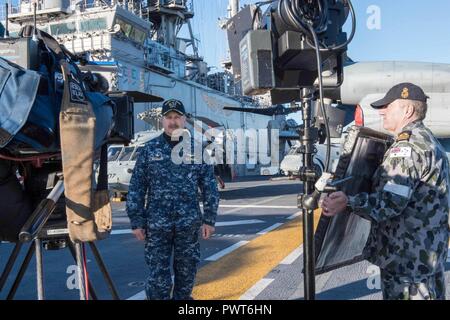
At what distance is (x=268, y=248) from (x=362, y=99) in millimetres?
3067

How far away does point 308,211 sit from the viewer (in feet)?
8.21

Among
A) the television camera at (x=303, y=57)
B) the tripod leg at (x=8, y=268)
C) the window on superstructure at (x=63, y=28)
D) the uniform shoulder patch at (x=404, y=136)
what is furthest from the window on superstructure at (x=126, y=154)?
the window on superstructure at (x=63, y=28)

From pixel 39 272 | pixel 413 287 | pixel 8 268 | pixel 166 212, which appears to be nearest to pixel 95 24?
pixel 166 212

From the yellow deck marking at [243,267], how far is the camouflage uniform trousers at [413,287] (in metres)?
2.32

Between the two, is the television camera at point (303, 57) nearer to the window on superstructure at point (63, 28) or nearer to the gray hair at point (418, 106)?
the gray hair at point (418, 106)

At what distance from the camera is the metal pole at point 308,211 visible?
2.52m

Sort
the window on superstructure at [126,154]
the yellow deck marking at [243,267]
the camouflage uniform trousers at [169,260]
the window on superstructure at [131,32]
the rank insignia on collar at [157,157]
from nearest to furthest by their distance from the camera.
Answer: the camouflage uniform trousers at [169,260], the rank insignia on collar at [157,157], the yellow deck marking at [243,267], the window on superstructure at [126,154], the window on superstructure at [131,32]

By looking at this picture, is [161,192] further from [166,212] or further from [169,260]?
[169,260]

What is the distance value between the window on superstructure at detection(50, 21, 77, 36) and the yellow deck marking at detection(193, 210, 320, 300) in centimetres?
2675

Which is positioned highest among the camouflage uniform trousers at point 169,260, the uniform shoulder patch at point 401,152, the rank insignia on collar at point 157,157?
the uniform shoulder patch at point 401,152

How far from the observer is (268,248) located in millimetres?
7309

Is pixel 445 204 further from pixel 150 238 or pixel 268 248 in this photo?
pixel 268 248

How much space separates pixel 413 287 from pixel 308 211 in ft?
2.74

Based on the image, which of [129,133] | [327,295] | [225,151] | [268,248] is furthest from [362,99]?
[225,151]
